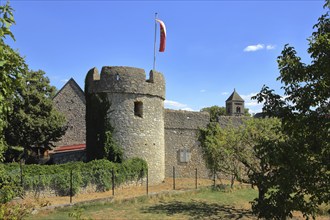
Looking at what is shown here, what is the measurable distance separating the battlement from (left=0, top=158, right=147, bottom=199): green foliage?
13.6 feet

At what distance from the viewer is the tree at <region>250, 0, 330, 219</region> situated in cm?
566

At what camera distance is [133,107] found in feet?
65.4

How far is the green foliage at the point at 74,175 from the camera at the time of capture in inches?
587

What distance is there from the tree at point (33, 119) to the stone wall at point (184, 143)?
777 cm

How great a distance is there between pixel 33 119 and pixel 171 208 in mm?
12353

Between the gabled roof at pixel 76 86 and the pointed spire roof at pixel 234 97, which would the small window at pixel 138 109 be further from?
the pointed spire roof at pixel 234 97

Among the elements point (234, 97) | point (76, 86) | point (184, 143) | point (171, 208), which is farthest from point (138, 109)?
point (234, 97)

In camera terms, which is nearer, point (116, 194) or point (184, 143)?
point (116, 194)

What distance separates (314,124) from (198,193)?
46.1 ft

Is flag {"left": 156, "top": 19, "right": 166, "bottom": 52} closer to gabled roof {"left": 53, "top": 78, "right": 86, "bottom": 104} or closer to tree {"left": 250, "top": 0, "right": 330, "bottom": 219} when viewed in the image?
gabled roof {"left": 53, "top": 78, "right": 86, "bottom": 104}

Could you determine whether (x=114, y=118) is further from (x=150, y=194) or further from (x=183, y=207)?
(x=183, y=207)

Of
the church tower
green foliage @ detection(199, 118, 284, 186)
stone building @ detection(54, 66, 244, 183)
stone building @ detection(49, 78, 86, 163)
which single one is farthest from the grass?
the church tower

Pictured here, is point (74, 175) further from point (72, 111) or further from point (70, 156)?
point (72, 111)

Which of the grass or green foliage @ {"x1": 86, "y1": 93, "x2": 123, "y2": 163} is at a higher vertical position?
green foliage @ {"x1": 86, "y1": 93, "x2": 123, "y2": 163}
